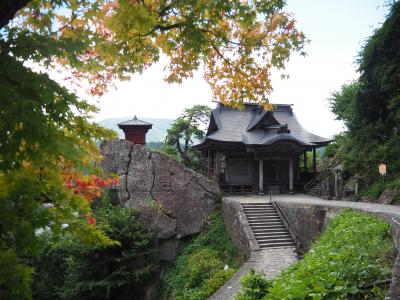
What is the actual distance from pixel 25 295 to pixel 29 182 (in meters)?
0.97

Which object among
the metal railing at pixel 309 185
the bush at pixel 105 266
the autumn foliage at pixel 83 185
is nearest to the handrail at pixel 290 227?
the bush at pixel 105 266

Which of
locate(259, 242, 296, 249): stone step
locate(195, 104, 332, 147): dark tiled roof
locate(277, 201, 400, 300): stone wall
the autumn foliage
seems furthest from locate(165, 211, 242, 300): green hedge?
the autumn foliage

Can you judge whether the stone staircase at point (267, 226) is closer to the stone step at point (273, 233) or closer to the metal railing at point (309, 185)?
the stone step at point (273, 233)

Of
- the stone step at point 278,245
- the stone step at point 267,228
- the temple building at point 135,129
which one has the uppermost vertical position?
the temple building at point 135,129

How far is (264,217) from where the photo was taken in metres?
15.4

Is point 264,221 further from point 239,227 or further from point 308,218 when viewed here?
point 308,218

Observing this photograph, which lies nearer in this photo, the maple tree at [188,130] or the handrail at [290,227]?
the handrail at [290,227]

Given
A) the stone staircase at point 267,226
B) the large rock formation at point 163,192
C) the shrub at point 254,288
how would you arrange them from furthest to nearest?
1. the large rock formation at point 163,192
2. the stone staircase at point 267,226
3. the shrub at point 254,288

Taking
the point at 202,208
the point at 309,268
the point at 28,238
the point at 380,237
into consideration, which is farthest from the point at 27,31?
the point at 202,208

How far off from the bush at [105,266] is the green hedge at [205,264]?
1432 millimetres

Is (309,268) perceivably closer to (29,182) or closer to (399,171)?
(29,182)

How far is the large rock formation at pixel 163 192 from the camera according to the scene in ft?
54.5

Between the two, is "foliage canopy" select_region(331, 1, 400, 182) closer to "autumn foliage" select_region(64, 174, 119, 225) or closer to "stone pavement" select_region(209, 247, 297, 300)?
"stone pavement" select_region(209, 247, 297, 300)

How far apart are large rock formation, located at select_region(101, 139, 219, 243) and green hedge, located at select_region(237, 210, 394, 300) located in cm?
950
